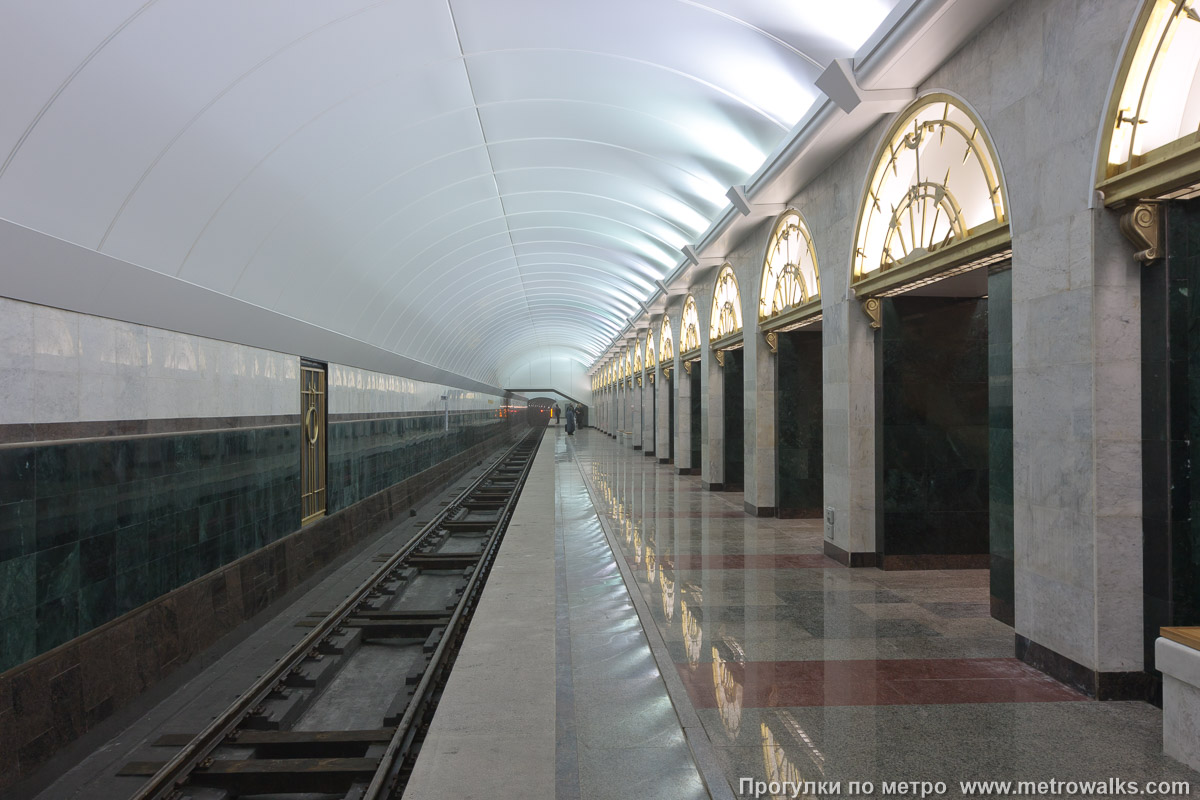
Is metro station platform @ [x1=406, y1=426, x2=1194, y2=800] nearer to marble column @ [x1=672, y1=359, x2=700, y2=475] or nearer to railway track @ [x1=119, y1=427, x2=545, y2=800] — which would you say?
railway track @ [x1=119, y1=427, x2=545, y2=800]

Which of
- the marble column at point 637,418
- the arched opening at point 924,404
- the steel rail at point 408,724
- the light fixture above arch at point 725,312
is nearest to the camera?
the steel rail at point 408,724

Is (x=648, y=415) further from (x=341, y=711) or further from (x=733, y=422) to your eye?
(x=341, y=711)

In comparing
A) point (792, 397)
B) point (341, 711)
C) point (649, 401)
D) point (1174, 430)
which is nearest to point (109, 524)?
point (341, 711)

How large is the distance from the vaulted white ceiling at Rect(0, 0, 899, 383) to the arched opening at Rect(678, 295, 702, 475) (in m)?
3.96

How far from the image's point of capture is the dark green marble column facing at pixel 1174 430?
438 cm

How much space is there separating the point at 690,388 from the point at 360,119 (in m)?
12.6

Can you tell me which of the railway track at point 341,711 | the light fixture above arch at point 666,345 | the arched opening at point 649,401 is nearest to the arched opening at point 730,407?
the railway track at point 341,711

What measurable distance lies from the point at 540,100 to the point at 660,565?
7.07 meters

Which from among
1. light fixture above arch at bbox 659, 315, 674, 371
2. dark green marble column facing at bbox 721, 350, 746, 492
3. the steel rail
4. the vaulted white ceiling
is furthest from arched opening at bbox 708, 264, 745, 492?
the steel rail

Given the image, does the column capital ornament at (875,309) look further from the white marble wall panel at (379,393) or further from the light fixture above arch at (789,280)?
the white marble wall panel at (379,393)

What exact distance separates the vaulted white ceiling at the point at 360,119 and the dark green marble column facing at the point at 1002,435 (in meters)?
3.06

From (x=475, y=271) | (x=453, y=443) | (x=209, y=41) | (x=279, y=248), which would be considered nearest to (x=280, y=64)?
(x=209, y=41)

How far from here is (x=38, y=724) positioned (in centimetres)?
561

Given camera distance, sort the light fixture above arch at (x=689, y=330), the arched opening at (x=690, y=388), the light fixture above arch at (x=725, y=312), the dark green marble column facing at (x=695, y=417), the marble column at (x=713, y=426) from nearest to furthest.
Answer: the light fixture above arch at (x=725, y=312)
the marble column at (x=713, y=426)
the light fixture above arch at (x=689, y=330)
the arched opening at (x=690, y=388)
the dark green marble column facing at (x=695, y=417)
